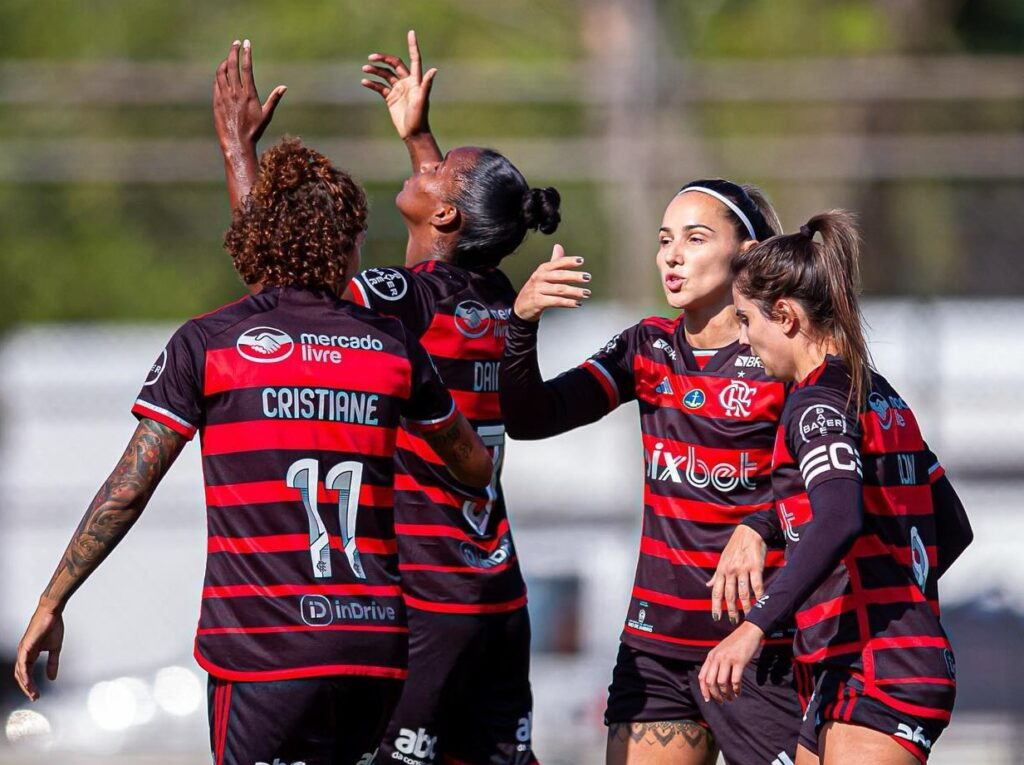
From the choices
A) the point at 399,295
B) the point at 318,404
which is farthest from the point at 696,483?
the point at 318,404

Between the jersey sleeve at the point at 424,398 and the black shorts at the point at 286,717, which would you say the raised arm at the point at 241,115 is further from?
the black shorts at the point at 286,717

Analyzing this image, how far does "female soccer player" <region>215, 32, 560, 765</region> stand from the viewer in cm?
458

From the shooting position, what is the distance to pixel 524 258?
1956cm

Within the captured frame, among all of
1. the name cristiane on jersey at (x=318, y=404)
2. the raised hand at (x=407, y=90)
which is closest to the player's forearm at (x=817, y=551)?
the name cristiane on jersey at (x=318, y=404)

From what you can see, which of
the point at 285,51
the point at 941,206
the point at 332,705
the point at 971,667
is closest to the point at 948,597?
the point at 971,667

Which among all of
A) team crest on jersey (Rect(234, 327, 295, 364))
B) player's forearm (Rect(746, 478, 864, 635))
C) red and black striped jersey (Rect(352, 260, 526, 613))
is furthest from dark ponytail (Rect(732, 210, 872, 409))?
team crest on jersey (Rect(234, 327, 295, 364))

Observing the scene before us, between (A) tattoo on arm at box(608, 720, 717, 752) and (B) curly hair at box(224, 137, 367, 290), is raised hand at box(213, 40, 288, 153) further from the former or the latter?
(A) tattoo on arm at box(608, 720, 717, 752)

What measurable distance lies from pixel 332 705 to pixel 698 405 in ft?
4.75

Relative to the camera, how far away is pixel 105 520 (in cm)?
369

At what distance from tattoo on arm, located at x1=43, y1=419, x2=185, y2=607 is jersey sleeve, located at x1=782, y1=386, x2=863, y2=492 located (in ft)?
4.91

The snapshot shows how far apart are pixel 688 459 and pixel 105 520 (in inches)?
66.8

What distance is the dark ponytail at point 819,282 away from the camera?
12.8 ft

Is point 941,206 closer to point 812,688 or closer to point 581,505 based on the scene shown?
point 581,505

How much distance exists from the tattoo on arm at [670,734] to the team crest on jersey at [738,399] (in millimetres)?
913
